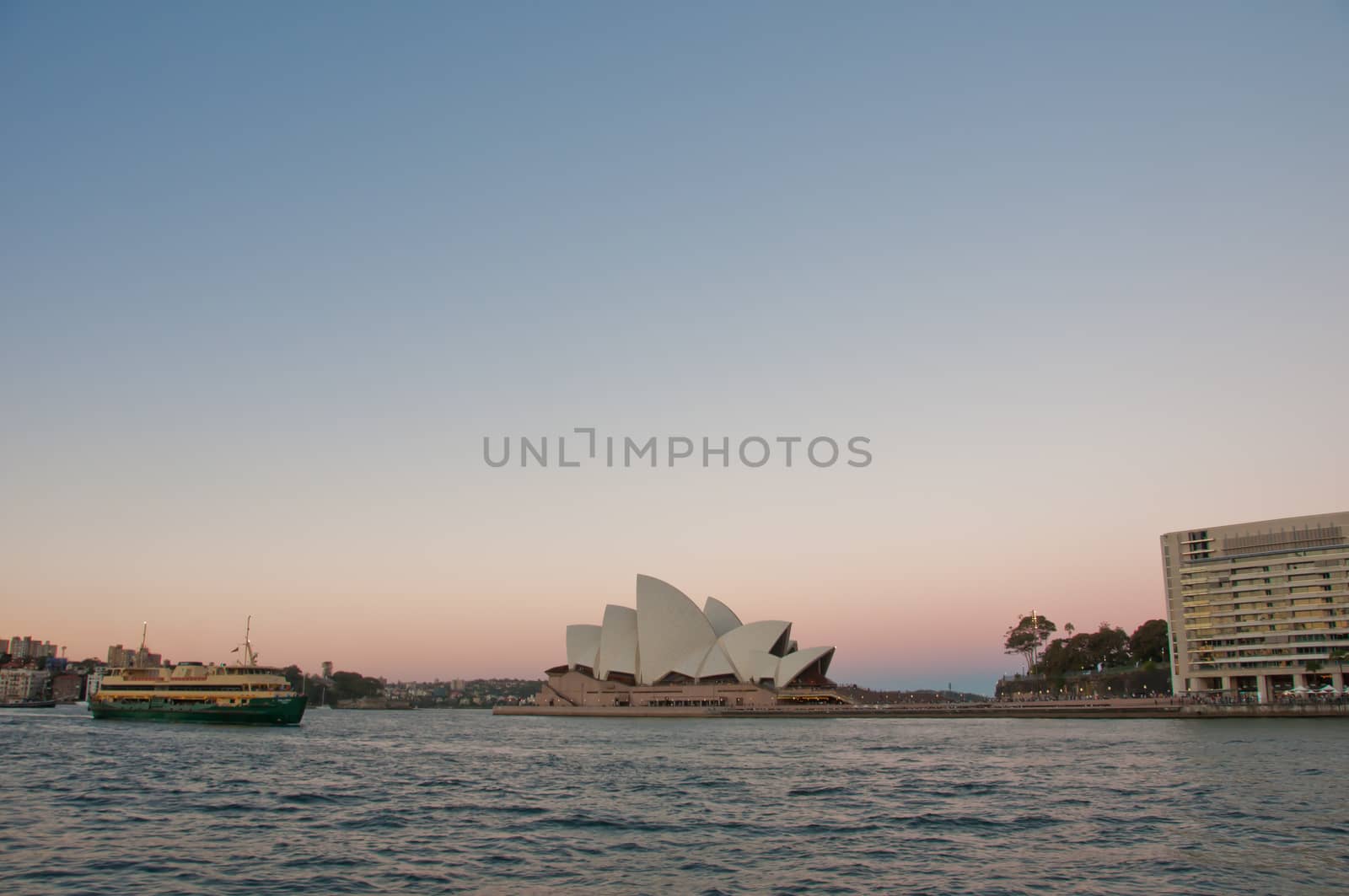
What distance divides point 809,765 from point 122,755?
31.3 metres

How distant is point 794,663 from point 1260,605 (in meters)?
48.5

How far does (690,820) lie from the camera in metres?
24.5

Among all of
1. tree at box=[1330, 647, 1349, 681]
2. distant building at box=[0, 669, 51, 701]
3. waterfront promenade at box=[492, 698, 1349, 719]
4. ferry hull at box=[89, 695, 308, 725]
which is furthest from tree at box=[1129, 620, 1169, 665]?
distant building at box=[0, 669, 51, 701]

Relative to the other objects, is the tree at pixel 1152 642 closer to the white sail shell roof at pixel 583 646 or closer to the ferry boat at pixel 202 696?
the white sail shell roof at pixel 583 646

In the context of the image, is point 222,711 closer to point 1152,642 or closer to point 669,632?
point 669,632

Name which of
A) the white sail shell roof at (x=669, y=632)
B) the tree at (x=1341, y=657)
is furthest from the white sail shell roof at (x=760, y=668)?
the tree at (x=1341, y=657)

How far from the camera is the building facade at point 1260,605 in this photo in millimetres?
93188

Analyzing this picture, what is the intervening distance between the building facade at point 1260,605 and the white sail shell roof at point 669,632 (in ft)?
170

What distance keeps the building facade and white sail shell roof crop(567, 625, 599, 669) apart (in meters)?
66.4

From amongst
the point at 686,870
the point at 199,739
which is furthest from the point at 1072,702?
the point at 686,870

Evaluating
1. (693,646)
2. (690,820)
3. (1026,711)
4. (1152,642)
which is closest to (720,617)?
(693,646)

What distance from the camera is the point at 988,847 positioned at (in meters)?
20.2

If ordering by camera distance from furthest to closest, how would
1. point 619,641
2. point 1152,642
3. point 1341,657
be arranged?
point 1152,642 → point 619,641 → point 1341,657

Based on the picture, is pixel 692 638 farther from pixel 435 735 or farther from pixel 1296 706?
pixel 1296 706
